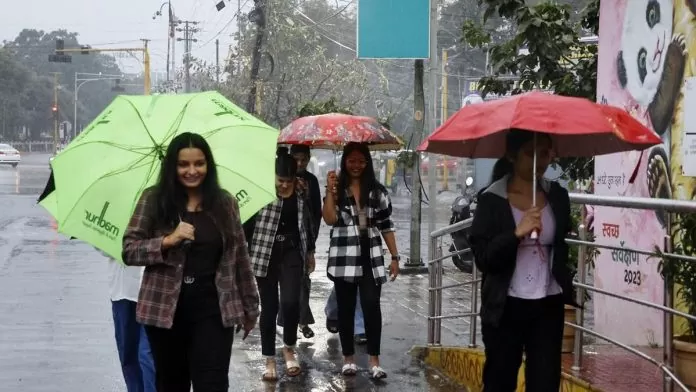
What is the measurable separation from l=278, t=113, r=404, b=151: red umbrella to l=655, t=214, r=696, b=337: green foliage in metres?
3.38

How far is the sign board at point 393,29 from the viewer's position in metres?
15.8

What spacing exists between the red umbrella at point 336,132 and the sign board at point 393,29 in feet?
22.0

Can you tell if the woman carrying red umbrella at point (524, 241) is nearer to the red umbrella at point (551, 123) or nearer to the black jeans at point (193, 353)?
the red umbrella at point (551, 123)

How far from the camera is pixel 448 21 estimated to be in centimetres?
4566

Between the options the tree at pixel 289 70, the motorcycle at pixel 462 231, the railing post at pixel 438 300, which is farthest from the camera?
the tree at pixel 289 70

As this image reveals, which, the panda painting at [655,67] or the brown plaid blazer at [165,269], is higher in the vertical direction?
the panda painting at [655,67]

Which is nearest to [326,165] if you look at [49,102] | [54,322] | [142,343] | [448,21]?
[448,21]

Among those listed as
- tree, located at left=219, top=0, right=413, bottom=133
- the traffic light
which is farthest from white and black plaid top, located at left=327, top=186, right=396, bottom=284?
the traffic light

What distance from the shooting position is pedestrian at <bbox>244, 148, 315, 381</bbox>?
8406 mm

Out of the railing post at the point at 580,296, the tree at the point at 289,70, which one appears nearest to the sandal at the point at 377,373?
the railing post at the point at 580,296

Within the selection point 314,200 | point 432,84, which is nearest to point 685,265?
point 314,200

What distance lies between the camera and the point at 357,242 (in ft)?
27.3

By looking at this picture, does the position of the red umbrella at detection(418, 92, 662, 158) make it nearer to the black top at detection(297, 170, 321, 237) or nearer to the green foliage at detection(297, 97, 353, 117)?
the black top at detection(297, 170, 321, 237)

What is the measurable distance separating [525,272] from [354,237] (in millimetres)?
3257
